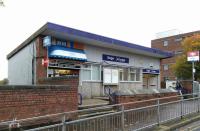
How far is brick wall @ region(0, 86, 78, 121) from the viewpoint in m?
8.16

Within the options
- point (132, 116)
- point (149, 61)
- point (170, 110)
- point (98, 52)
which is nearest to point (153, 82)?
point (149, 61)

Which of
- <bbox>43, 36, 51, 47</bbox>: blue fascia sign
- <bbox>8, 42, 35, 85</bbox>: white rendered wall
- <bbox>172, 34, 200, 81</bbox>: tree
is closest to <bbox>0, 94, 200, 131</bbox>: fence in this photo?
<bbox>43, 36, 51, 47</bbox>: blue fascia sign

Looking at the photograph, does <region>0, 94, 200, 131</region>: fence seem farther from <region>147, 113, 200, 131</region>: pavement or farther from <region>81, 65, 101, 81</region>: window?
<region>81, 65, 101, 81</region>: window

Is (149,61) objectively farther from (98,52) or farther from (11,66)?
(11,66)

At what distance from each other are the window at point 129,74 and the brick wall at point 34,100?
33.0 ft

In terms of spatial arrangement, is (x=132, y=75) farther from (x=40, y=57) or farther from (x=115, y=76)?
(x=40, y=57)

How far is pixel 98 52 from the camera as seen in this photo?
18141 mm

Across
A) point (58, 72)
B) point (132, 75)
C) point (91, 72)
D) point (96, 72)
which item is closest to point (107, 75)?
point (96, 72)

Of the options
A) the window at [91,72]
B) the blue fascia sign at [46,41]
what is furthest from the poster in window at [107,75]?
the blue fascia sign at [46,41]

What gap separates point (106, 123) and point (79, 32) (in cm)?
820

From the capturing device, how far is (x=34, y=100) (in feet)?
29.4

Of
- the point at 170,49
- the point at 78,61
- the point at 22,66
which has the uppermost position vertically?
the point at 170,49

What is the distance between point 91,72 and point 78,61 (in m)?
1.71

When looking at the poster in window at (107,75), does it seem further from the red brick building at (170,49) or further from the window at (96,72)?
the red brick building at (170,49)
